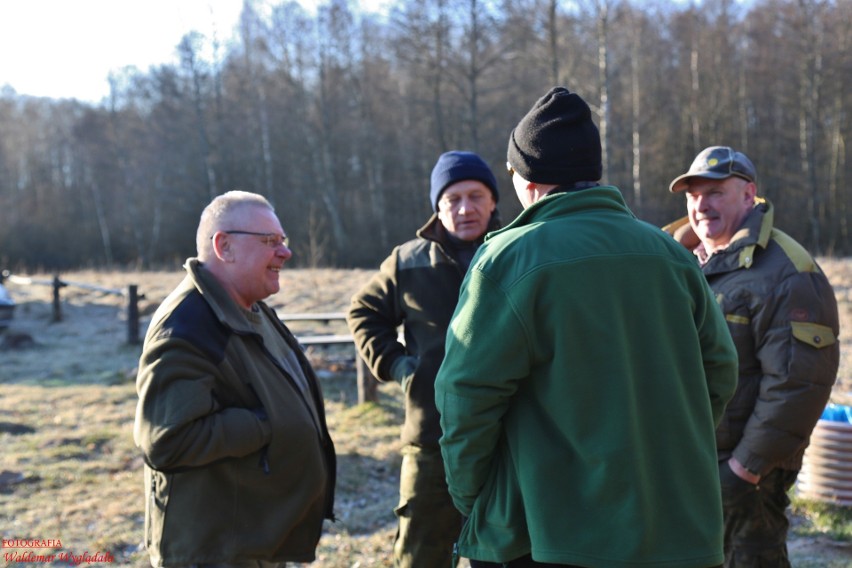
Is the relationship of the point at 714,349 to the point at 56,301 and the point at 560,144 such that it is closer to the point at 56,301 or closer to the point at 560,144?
the point at 560,144

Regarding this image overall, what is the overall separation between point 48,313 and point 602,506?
56.9 feet

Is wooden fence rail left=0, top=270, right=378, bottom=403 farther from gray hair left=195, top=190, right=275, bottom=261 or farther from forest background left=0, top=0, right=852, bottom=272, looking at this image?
forest background left=0, top=0, right=852, bottom=272

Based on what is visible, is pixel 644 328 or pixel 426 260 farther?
pixel 426 260

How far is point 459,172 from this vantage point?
360cm

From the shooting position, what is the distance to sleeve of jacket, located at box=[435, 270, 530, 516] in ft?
6.11

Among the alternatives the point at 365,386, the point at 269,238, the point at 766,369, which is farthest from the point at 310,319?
the point at 766,369

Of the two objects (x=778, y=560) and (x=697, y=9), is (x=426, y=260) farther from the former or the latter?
(x=697, y=9)

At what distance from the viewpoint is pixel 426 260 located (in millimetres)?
3637

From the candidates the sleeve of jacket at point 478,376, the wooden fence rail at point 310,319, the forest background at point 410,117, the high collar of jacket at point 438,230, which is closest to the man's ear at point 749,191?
the high collar of jacket at point 438,230

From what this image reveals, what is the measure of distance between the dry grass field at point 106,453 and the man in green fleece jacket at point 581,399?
114 inches

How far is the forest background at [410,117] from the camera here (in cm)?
2959

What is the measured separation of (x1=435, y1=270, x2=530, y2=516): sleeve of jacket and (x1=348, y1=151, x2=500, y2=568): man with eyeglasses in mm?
1440

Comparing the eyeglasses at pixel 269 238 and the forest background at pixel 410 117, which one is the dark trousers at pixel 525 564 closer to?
the eyeglasses at pixel 269 238

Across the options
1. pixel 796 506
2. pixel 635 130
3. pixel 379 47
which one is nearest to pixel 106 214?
pixel 379 47
